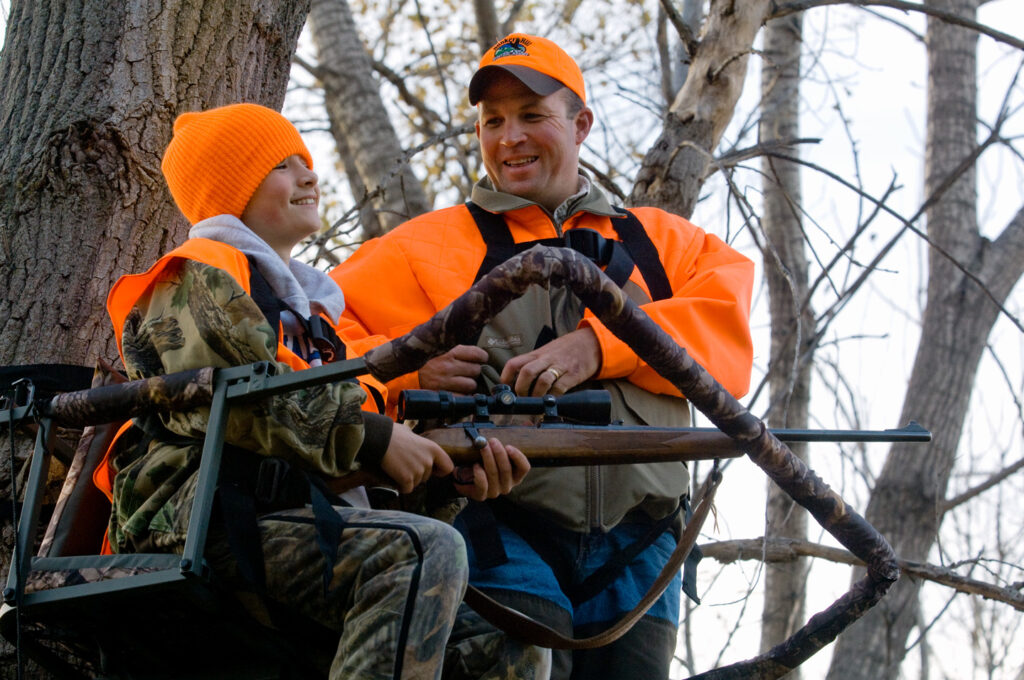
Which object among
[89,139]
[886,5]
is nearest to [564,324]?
[89,139]

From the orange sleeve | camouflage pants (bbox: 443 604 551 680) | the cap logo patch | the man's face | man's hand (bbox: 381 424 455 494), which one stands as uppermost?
the cap logo patch

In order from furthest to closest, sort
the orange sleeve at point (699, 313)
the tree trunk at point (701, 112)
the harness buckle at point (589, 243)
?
the tree trunk at point (701, 112), the harness buckle at point (589, 243), the orange sleeve at point (699, 313)

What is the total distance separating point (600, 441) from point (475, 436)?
338 millimetres

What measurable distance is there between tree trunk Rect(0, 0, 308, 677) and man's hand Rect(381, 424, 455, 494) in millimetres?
1435

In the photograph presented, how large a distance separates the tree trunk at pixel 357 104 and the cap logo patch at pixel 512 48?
11.5ft

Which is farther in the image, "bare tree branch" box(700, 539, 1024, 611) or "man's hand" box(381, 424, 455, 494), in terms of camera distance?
"bare tree branch" box(700, 539, 1024, 611)

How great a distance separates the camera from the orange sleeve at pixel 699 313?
12.2 ft

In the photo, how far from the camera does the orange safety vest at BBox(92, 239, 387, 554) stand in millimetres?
3150

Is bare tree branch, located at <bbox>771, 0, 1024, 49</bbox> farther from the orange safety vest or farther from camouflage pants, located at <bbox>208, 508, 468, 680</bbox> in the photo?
camouflage pants, located at <bbox>208, 508, 468, 680</bbox>

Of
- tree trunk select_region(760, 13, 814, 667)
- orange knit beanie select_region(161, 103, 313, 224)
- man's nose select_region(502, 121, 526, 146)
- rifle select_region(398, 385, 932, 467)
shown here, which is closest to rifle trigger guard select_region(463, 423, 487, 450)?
rifle select_region(398, 385, 932, 467)

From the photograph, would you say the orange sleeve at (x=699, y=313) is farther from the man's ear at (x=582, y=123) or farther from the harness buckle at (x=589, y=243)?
the man's ear at (x=582, y=123)

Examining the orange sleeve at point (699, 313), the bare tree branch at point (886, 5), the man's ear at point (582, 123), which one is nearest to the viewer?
the orange sleeve at point (699, 313)

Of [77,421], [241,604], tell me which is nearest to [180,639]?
[241,604]

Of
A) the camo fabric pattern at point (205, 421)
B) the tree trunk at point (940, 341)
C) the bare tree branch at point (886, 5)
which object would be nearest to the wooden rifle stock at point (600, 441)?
the camo fabric pattern at point (205, 421)
